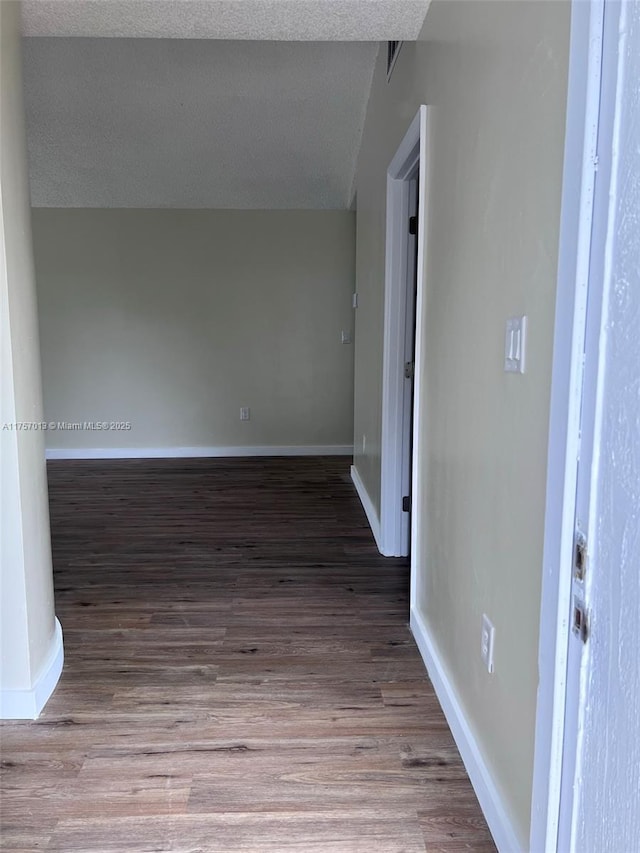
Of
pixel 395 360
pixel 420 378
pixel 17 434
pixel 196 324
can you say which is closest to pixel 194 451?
pixel 196 324

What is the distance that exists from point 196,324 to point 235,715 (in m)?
4.13

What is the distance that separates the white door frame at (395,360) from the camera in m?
2.70

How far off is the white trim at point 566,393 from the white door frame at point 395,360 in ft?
6.38

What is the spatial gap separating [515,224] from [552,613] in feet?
2.73

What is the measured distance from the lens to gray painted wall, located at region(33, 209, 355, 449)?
17.0 feet

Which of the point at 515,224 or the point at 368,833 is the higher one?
the point at 515,224

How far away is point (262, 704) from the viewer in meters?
1.80

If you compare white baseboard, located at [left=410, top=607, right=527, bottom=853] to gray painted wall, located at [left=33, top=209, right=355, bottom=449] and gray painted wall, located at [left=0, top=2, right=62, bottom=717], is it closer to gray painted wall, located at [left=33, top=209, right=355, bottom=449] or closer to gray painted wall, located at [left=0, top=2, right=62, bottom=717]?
gray painted wall, located at [left=0, top=2, right=62, bottom=717]

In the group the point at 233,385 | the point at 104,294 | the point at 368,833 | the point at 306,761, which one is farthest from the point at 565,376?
the point at 104,294

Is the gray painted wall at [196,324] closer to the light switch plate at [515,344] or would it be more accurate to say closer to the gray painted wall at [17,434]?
the gray painted wall at [17,434]

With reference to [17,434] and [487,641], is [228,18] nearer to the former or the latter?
[17,434]

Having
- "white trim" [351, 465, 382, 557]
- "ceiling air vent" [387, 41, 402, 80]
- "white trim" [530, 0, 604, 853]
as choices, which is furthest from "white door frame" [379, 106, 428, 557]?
"white trim" [530, 0, 604, 853]

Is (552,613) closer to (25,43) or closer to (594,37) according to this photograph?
(594,37)

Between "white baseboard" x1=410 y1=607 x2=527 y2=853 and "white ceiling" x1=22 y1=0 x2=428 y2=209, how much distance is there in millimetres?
2109
